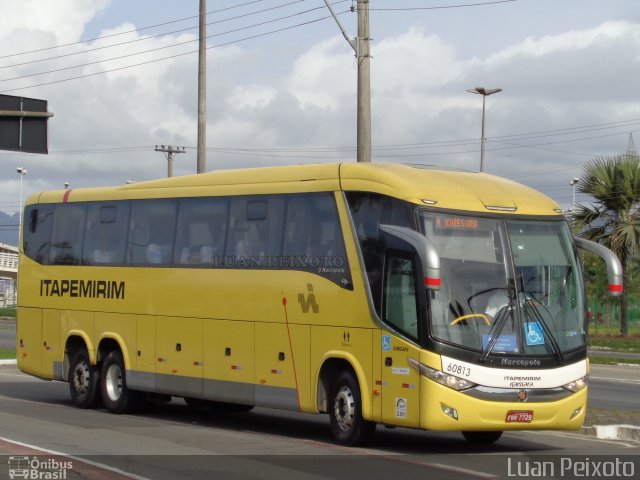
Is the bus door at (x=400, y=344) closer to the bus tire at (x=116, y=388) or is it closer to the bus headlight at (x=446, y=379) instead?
the bus headlight at (x=446, y=379)

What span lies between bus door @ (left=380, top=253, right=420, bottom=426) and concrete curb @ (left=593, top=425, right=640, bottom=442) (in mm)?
3274

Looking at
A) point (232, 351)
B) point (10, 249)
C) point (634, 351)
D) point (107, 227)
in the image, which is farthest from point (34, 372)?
point (10, 249)

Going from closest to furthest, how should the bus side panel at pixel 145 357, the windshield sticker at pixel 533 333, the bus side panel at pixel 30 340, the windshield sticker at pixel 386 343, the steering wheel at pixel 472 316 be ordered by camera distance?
the steering wheel at pixel 472 316 → the windshield sticker at pixel 533 333 → the windshield sticker at pixel 386 343 → the bus side panel at pixel 145 357 → the bus side panel at pixel 30 340

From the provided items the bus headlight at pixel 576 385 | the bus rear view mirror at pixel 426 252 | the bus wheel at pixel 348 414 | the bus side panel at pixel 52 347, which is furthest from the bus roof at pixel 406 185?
the bus side panel at pixel 52 347

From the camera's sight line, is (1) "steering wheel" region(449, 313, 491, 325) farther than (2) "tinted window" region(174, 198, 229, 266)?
No

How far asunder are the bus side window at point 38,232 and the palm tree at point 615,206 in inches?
889

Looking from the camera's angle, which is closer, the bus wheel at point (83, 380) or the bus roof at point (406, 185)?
the bus roof at point (406, 185)

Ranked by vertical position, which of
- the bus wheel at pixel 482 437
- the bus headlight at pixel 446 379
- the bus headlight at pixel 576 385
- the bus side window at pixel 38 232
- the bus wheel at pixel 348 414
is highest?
the bus side window at pixel 38 232

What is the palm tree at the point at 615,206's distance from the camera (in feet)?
128

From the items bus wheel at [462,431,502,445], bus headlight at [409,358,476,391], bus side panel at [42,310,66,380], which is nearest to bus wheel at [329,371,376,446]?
bus headlight at [409,358,476,391]

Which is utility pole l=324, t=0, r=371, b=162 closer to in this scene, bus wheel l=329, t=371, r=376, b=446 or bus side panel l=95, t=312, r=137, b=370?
bus side panel l=95, t=312, r=137, b=370

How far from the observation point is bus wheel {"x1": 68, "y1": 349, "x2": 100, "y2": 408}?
1984 cm

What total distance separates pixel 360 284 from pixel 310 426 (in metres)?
3.74

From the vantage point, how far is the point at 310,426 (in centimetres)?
1748
